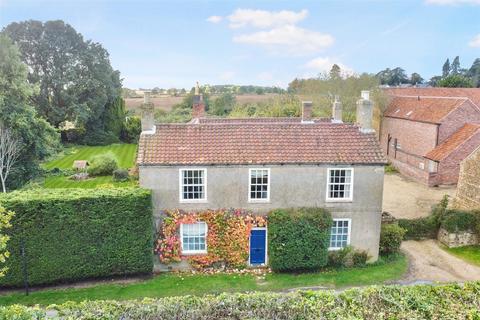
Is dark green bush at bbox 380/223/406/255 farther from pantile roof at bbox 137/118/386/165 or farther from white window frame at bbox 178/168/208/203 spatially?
white window frame at bbox 178/168/208/203

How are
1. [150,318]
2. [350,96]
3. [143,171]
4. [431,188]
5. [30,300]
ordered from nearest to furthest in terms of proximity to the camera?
[150,318] → [30,300] → [143,171] → [431,188] → [350,96]

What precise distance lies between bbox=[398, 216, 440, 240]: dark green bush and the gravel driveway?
409cm

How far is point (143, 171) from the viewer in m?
19.9

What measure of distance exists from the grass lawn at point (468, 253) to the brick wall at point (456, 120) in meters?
18.3

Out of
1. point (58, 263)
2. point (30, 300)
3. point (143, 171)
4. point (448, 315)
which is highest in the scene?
point (143, 171)

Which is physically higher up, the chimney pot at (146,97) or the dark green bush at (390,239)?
the chimney pot at (146,97)

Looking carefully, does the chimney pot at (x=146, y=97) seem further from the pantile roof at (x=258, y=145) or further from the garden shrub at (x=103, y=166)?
the garden shrub at (x=103, y=166)

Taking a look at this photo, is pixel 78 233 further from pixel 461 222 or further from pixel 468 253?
pixel 461 222

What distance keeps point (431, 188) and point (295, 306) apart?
31.5 m

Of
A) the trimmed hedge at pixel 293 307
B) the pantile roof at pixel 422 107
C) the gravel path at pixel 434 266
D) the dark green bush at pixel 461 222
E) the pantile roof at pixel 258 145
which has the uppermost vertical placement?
the pantile roof at pixel 422 107

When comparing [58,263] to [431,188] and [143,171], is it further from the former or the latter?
[431,188]

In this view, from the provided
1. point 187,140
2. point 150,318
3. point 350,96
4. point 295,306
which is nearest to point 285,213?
point 187,140

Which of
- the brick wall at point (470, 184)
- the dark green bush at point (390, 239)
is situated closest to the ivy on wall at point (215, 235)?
the dark green bush at point (390, 239)

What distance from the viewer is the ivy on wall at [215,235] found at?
794 inches
